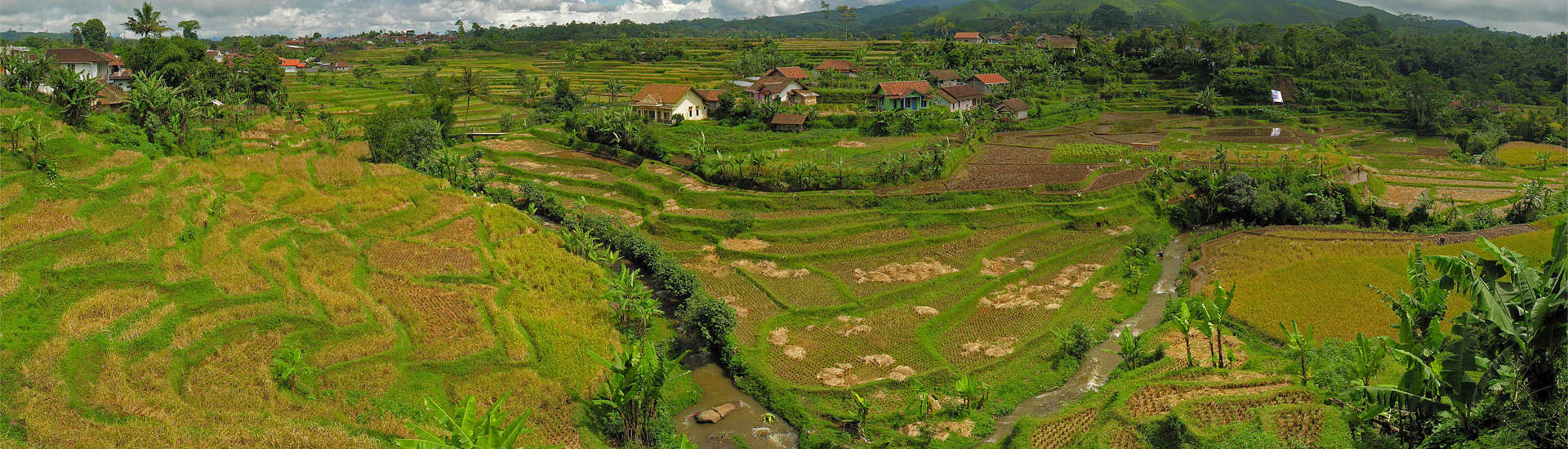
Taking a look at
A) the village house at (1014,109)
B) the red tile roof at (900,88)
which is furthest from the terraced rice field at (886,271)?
the red tile roof at (900,88)

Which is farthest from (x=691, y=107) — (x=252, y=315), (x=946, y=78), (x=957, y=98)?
(x=252, y=315)

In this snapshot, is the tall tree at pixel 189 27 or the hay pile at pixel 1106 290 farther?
the tall tree at pixel 189 27

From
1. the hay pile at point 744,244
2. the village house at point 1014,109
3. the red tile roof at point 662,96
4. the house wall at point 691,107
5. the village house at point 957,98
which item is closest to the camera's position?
the hay pile at point 744,244

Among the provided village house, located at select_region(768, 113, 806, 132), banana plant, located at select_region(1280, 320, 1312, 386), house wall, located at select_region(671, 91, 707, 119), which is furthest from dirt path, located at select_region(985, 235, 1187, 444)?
house wall, located at select_region(671, 91, 707, 119)

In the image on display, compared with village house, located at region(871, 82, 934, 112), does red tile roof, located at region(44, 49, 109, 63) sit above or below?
above

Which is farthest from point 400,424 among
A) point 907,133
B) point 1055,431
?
point 907,133

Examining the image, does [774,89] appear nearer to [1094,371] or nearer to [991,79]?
[991,79]

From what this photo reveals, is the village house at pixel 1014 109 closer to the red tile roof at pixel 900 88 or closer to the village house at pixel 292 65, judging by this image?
the red tile roof at pixel 900 88

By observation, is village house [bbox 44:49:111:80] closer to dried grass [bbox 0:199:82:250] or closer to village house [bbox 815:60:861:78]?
dried grass [bbox 0:199:82:250]
